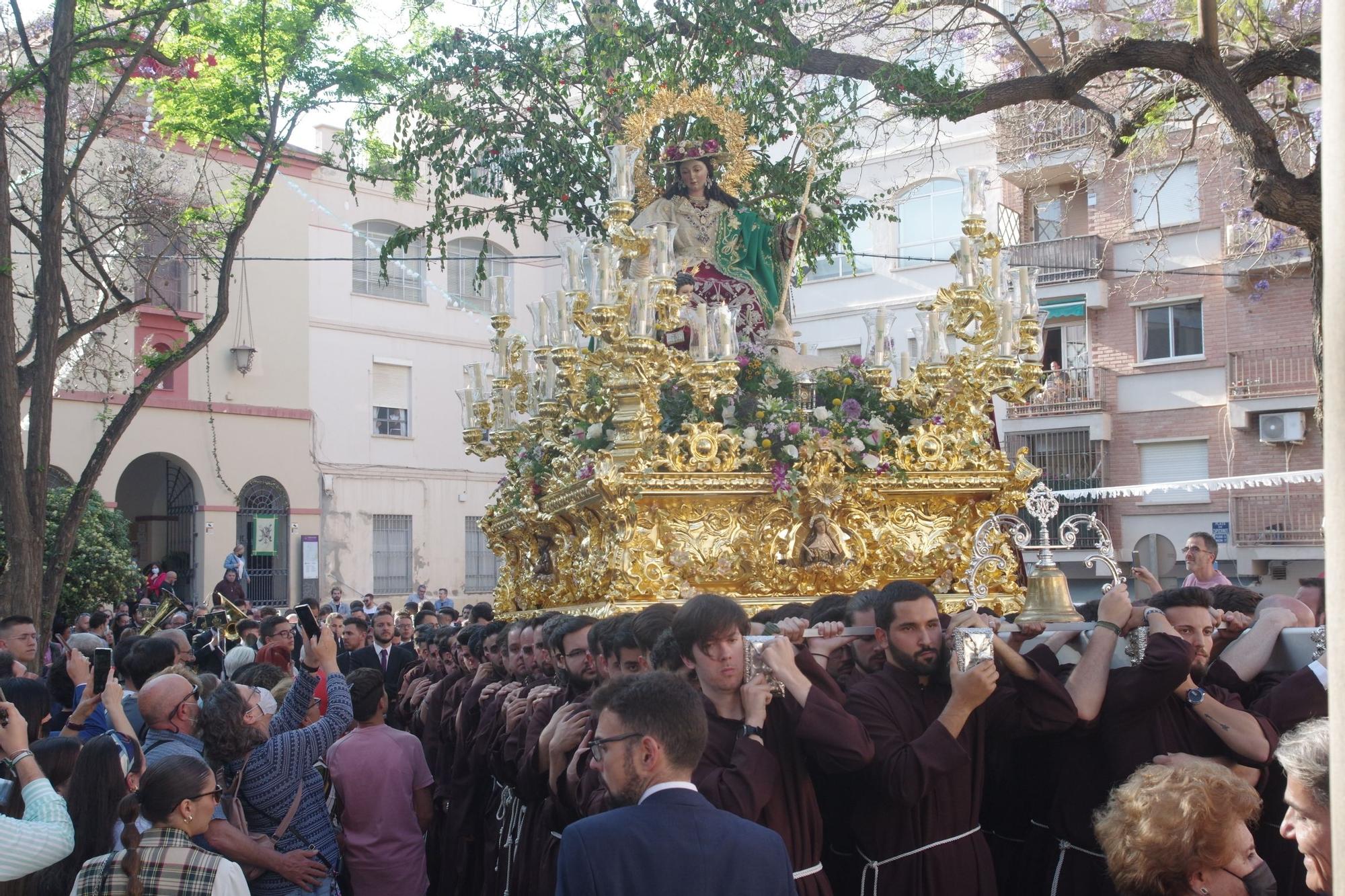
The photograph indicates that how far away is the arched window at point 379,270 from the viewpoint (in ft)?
84.2

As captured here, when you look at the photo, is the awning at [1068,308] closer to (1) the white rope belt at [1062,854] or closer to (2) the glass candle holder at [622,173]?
(2) the glass candle holder at [622,173]

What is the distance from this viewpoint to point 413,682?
27.9ft

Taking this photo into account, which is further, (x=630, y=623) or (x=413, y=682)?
(x=413, y=682)

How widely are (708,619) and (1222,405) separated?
20783mm

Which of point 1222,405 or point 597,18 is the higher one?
point 597,18

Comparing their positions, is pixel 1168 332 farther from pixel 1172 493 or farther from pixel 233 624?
pixel 233 624

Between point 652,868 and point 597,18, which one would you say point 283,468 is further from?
point 652,868

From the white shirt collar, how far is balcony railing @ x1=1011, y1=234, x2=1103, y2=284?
69.5 ft

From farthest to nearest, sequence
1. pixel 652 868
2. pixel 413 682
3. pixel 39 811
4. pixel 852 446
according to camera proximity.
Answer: pixel 413 682 → pixel 852 446 → pixel 39 811 → pixel 652 868

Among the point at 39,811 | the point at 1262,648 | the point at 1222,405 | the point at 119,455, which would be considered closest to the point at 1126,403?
the point at 1222,405

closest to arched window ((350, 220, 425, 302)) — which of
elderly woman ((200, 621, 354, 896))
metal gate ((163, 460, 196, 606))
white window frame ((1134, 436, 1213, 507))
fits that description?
metal gate ((163, 460, 196, 606))

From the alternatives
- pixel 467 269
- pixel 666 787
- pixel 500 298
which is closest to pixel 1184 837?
pixel 666 787

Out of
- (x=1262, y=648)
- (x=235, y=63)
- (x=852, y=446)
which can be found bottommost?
(x=1262, y=648)

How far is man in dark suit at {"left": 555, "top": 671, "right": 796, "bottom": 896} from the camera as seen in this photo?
9.83 feet
